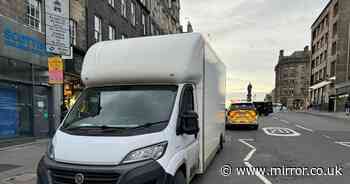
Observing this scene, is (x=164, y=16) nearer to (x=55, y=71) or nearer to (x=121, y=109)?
(x=55, y=71)

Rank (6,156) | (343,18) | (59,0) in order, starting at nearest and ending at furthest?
(59,0), (6,156), (343,18)

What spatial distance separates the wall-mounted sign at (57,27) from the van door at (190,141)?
14.3 feet

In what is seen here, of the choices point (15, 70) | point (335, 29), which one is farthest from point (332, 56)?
point (15, 70)

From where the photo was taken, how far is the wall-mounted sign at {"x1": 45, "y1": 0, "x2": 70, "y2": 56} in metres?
6.88

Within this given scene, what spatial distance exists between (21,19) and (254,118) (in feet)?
43.1

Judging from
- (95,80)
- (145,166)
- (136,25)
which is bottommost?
(145,166)

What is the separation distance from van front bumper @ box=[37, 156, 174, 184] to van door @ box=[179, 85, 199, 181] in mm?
961

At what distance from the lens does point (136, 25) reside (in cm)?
2589

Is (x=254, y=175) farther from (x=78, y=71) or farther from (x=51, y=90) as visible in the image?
(x=78, y=71)

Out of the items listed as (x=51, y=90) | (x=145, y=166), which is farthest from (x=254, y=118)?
(x=145, y=166)

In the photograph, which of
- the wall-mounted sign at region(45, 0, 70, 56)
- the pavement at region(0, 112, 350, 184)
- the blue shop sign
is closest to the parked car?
the pavement at region(0, 112, 350, 184)

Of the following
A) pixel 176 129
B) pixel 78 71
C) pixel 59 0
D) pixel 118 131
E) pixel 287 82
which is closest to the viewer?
pixel 118 131

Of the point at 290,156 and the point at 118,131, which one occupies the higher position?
the point at 118,131

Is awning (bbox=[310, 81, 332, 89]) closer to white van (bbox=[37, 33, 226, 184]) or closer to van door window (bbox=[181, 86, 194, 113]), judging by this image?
van door window (bbox=[181, 86, 194, 113])
